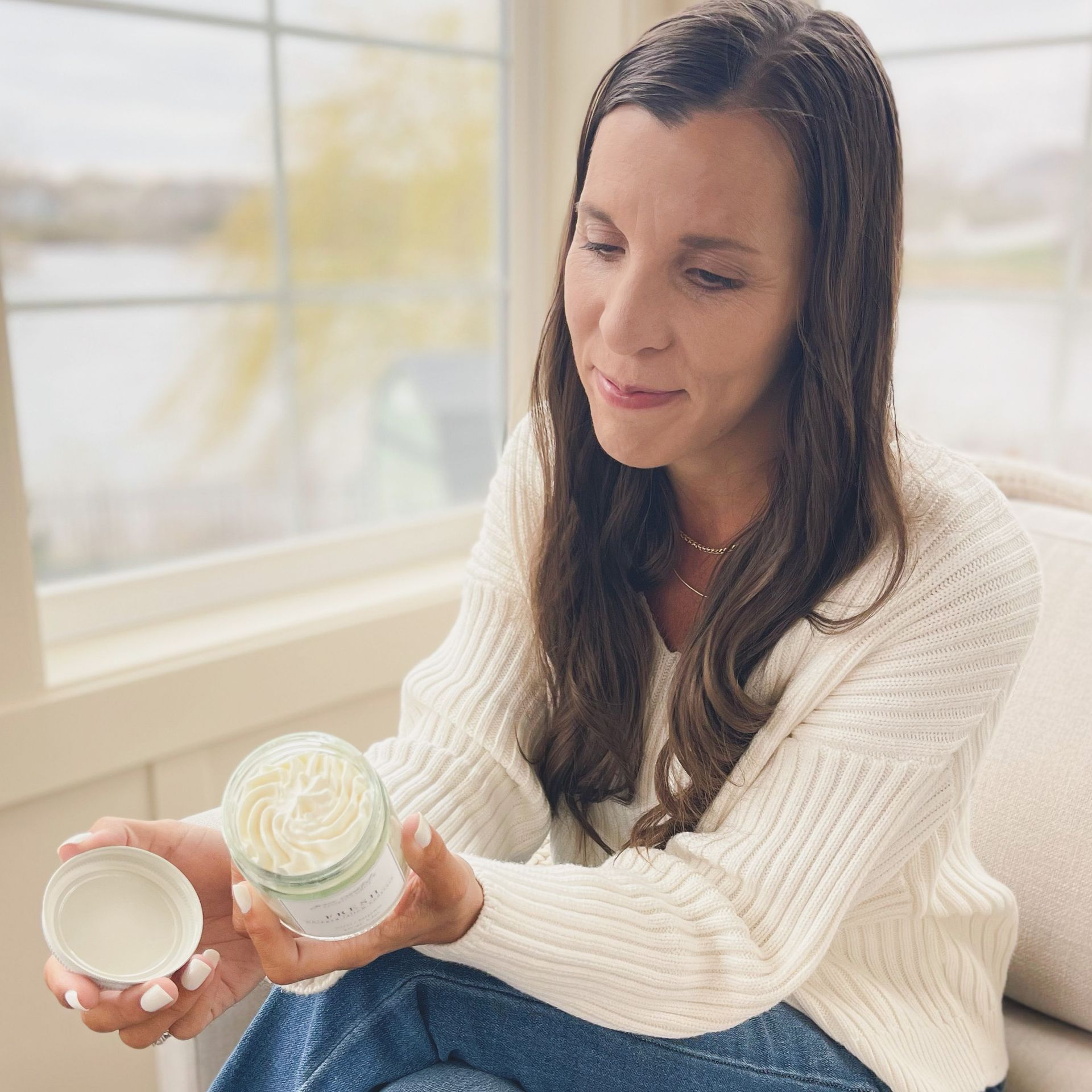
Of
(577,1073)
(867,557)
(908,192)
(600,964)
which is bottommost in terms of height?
(577,1073)

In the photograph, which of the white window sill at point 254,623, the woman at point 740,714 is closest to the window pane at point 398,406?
the white window sill at point 254,623

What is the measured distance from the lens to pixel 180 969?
34.0 inches

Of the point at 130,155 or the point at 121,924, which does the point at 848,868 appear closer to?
the point at 121,924

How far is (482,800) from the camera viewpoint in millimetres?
1128

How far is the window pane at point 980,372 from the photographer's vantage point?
1.89 m

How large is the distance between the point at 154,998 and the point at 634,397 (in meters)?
0.59

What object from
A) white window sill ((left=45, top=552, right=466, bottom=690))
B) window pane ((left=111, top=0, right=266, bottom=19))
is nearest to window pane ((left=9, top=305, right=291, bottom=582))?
white window sill ((left=45, top=552, right=466, bottom=690))

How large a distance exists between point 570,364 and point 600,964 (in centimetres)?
55

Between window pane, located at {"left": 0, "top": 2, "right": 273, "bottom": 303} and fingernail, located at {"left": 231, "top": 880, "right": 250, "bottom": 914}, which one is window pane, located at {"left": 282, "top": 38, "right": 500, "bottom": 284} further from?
fingernail, located at {"left": 231, "top": 880, "right": 250, "bottom": 914}

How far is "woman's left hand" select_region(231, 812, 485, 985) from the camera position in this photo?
0.82 meters

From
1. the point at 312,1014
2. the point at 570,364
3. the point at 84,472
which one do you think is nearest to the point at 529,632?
the point at 570,364

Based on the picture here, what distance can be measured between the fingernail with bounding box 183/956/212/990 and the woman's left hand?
4 centimetres

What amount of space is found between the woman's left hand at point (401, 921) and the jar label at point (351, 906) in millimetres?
47

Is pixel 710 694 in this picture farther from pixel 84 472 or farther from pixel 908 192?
pixel 908 192
